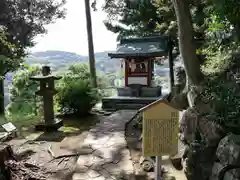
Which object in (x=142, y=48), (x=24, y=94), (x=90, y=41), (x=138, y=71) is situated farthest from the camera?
(x=90, y=41)

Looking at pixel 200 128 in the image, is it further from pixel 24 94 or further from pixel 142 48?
pixel 24 94

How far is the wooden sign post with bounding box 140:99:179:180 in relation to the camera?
3412 millimetres

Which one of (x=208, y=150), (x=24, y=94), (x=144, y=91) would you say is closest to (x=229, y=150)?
(x=208, y=150)

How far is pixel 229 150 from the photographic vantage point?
311 centimetres

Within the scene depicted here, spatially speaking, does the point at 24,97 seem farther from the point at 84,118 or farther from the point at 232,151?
the point at 232,151

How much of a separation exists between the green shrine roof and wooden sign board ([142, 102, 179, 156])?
7635mm

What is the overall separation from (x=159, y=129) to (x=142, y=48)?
8378 millimetres

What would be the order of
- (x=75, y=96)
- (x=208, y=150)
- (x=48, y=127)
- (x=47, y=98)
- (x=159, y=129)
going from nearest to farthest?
(x=159, y=129) → (x=208, y=150) → (x=48, y=127) → (x=47, y=98) → (x=75, y=96)

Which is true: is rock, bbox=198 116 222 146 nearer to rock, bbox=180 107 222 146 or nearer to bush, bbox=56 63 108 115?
rock, bbox=180 107 222 146

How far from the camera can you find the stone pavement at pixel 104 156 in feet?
14.5

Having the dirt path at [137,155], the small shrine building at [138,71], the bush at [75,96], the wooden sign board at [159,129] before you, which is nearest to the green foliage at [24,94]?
the bush at [75,96]

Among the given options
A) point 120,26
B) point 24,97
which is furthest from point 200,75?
point 120,26

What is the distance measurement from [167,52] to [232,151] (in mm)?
8516

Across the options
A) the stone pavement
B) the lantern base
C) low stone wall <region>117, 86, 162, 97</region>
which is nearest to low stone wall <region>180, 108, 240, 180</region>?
the stone pavement
